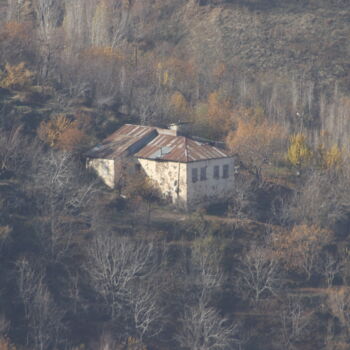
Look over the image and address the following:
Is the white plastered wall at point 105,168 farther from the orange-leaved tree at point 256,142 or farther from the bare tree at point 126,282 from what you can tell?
the orange-leaved tree at point 256,142

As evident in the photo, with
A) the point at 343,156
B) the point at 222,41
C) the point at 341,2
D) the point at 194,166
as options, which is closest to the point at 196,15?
the point at 222,41

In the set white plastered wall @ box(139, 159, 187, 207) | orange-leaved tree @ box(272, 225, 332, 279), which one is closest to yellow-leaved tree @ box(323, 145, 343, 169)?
orange-leaved tree @ box(272, 225, 332, 279)

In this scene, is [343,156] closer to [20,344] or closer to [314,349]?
[314,349]

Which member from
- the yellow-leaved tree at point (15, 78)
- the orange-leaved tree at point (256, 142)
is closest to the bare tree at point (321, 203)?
the orange-leaved tree at point (256, 142)

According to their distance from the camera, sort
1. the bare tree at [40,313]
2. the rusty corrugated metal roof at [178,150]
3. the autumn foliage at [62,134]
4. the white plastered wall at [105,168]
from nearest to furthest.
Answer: the bare tree at [40,313]
the rusty corrugated metal roof at [178,150]
the white plastered wall at [105,168]
the autumn foliage at [62,134]

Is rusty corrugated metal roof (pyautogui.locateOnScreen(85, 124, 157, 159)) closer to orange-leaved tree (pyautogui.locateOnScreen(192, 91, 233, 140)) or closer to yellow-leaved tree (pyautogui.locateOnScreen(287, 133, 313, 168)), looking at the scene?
orange-leaved tree (pyautogui.locateOnScreen(192, 91, 233, 140))

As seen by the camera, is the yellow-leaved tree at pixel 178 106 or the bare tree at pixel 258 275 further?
the yellow-leaved tree at pixel 178 106

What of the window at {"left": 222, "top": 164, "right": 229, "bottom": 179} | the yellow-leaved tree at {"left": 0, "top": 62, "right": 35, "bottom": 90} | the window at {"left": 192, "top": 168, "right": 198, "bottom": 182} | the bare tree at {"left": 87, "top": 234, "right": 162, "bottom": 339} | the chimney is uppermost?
the yellow-leaved tree at {"left": 0, "top": 62, "right": 35, "bottom": 90}
